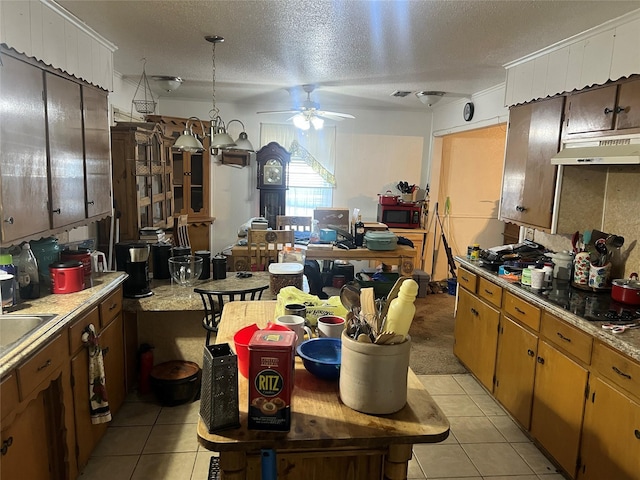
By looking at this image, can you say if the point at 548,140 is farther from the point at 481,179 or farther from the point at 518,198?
the point at 481,179

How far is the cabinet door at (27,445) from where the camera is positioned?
5.12ft

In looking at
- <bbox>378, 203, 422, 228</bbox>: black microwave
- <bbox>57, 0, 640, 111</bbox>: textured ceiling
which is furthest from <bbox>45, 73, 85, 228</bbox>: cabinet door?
<bbox>378, 203, 422, 228</bbox>: black microwave

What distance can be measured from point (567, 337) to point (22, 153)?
268 centimetres

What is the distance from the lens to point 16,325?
6.29ft

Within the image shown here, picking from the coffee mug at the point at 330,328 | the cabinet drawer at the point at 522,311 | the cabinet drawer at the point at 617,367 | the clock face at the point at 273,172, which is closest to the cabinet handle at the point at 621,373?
the cabinet drawer at the point at 617,367

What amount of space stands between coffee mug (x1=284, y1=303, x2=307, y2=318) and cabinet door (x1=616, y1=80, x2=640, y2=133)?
6.20 feet

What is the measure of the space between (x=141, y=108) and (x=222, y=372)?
177 inches

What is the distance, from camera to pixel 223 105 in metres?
5.70

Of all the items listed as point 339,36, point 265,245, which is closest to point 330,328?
point 339,36

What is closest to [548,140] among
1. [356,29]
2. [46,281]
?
[356,29]

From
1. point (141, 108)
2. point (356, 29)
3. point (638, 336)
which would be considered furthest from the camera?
point (141, 108)

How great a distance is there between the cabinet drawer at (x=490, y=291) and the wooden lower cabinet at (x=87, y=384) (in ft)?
7.72

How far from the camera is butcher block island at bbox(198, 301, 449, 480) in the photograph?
3.60 feet

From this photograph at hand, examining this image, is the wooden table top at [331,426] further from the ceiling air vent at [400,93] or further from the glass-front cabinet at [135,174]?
the ceiling air vent at [400,93]
